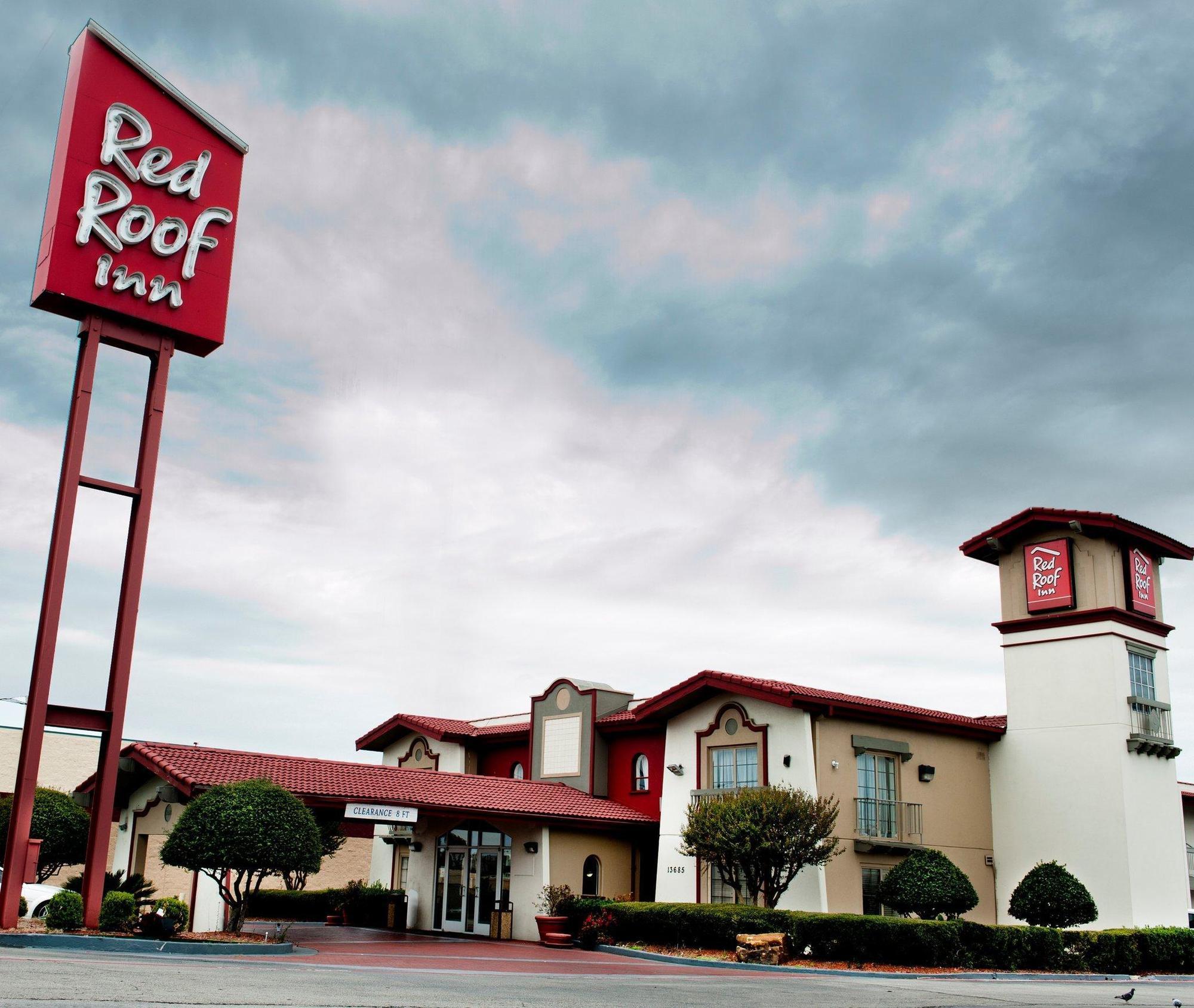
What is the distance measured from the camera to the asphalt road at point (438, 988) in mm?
11508

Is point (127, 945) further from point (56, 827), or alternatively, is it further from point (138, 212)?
point (138, 212)

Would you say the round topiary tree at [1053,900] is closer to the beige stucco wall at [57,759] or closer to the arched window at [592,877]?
the arched window at [592,877]

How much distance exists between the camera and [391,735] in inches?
1489

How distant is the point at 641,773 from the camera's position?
104 feet

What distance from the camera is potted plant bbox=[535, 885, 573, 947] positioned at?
2647 centimetres

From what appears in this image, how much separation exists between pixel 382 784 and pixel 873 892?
38.2ft

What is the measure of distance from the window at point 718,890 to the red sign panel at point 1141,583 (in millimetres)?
12470

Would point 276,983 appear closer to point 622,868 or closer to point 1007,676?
point 622,868

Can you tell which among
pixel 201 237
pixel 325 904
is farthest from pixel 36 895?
pixel 325 904

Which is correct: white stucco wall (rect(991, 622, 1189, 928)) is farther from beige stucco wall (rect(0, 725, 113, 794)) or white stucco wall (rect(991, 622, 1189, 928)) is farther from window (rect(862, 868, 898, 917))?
beige stucco wall (rect(0, 725, 113, 794))

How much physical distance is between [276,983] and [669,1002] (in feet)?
15.2

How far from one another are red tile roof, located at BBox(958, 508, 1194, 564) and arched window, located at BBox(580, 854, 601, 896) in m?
13.0

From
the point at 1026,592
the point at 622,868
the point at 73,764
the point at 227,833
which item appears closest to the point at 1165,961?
the point at 1026,592

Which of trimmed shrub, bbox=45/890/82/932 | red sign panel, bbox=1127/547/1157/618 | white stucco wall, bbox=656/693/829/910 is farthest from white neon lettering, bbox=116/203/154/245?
red sign panel, bbox=1127/547/1157/618
